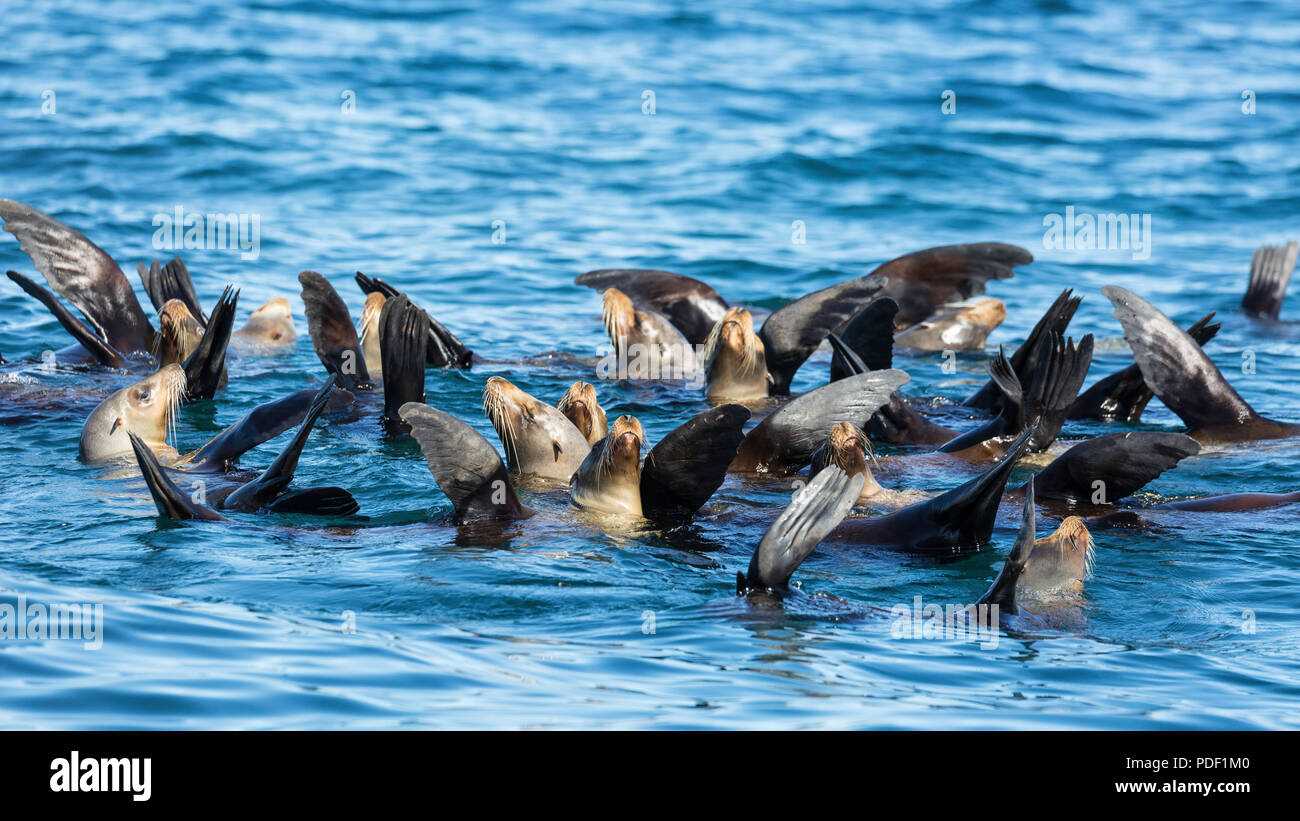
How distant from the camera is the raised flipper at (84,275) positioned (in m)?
8.42

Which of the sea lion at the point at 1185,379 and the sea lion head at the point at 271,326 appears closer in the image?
the sea lion at the point at 1185,379

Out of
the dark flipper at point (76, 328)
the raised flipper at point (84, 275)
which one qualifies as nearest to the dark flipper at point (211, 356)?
the dark flipper at point (76, 328)

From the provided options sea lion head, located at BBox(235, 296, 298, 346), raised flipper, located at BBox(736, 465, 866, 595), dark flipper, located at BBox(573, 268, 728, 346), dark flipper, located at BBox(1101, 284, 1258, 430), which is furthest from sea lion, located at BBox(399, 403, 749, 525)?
sea lion head, located at BBox(235, 296, 298, 346)

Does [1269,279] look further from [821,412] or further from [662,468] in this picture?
[662,468]

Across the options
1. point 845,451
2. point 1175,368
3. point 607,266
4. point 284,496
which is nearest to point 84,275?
point 284,496

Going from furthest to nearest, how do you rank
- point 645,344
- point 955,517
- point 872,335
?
point 645,344 < point 872,335 < point 955,517

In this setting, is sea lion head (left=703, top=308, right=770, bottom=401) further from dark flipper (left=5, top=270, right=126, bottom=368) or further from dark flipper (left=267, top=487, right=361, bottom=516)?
dark flipper (left=5, top=270, right=126, bottom=368)

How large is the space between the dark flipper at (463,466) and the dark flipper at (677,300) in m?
4.20

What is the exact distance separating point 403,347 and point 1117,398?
→ 4.37m

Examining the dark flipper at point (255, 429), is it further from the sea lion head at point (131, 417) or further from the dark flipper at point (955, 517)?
the dark flipper at point (955, 517)

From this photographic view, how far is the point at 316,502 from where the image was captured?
6.09 meters
